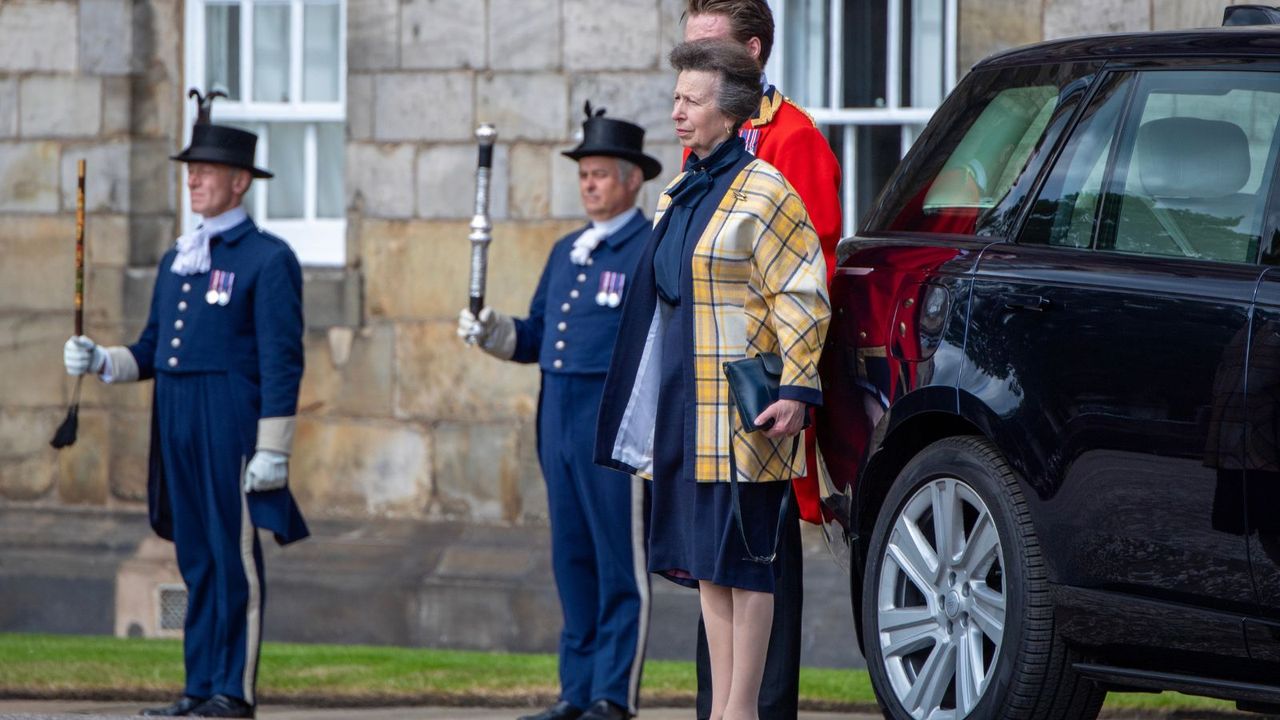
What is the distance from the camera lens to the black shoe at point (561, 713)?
6.69 m

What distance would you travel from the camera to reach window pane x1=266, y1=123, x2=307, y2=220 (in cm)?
1045

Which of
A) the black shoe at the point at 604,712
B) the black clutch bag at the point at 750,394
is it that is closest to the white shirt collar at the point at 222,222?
the black shoe at the point at 604,712

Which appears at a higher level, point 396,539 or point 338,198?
point 338,198

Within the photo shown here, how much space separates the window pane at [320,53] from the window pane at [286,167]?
0.20m

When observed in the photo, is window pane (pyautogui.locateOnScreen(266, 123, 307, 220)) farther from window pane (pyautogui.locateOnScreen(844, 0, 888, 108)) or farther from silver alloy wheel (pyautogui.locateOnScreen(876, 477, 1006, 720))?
silver alloy wheel (pyautogui.locateOnScreen(876, 477, 1006, 720))

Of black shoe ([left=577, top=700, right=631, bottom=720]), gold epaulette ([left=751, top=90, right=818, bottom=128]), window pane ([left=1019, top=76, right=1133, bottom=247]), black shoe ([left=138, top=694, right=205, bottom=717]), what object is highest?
gold epaulette ([left=751, top=90, right=818, bottom=128])

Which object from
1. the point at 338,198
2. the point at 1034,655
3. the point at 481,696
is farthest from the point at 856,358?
the point at 338,198

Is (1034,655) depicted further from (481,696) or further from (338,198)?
(338,198)

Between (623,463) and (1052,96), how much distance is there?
138 cm

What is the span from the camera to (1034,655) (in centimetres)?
452

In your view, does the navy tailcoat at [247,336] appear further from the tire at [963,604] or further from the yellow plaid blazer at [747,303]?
the tire at [963,604]

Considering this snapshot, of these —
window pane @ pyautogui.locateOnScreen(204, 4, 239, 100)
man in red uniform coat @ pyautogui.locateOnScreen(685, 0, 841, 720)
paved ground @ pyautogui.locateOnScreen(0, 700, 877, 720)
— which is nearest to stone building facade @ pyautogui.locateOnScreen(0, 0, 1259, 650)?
window pane @ pyautogui.locateOnScreen(204, 4, 239, 100)

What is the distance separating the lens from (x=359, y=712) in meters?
7.25

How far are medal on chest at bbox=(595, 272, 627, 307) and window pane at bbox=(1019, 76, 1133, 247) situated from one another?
240 centimetres
